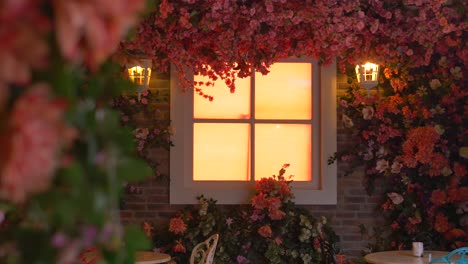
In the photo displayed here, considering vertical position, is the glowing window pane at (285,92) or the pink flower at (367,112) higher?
the glowing window pane at (285,92)

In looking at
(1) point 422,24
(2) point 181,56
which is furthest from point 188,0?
(1) point 422,24

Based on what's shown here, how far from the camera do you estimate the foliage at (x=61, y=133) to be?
0.96 m

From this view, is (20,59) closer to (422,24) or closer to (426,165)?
(422,24)

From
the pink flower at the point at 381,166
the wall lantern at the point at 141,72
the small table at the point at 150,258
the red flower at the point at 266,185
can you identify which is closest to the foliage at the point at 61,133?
the small table at the point at 150,258

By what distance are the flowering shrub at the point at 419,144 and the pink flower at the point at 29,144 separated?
20.5 ft

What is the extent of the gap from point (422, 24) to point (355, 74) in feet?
3.70

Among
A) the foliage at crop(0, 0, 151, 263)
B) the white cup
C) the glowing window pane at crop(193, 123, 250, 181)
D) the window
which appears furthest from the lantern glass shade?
the foliage at crop(0, 0, 151, 263)

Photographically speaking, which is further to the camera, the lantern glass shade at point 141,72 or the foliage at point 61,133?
the lantern glass shade at point 141,72

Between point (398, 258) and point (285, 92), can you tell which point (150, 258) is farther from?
point (285, 92)

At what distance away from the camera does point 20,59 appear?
963 millimetres

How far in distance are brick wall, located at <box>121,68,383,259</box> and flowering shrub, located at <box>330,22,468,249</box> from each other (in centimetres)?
10

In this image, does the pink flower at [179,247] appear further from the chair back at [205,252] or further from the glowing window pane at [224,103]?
the glowing window pane at [224,103]

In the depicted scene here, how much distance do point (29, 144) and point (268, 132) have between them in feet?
21.1

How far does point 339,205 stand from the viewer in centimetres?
727
